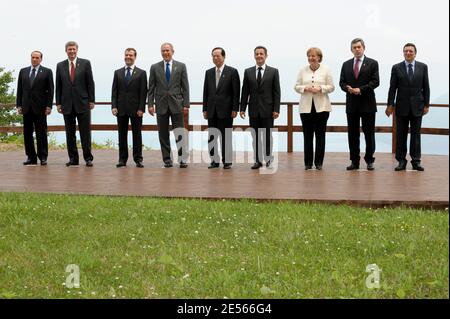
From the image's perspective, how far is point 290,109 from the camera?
1956 cm

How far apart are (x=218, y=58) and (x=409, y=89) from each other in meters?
3.16

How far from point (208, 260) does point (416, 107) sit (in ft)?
23.5

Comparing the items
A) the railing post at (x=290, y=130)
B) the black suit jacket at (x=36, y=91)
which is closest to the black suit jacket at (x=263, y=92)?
the black suit jacket at (x=36, y=91)

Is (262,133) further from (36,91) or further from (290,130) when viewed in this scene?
(290,130)

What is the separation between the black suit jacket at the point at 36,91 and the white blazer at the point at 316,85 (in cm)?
445

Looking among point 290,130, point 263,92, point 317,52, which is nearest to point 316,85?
point 317,52

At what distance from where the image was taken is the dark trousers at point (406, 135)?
14.2m

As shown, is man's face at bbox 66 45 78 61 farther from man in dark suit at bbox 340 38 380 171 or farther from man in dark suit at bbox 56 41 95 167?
man in dark suit at bbox 340 38 380 171

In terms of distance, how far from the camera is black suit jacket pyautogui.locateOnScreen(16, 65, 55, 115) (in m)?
15.2

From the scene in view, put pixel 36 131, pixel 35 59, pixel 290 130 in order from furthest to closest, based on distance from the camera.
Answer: pixel 290 130 < pixel 36 131 < pixel 35 59

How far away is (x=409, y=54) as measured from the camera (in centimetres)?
1374

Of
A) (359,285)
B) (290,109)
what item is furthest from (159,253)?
(290,109)

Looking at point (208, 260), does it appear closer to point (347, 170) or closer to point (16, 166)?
point (347, 170)

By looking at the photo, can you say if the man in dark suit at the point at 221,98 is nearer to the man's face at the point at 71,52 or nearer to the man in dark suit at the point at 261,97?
the man in dark suit at the point at 261,97
